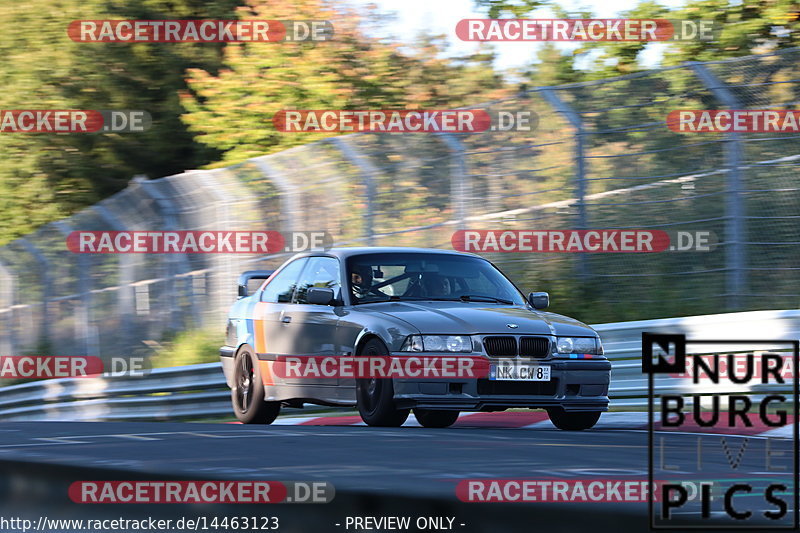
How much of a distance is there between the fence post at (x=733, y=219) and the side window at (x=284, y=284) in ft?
14.2

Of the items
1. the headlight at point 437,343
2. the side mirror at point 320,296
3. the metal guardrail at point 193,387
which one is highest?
the side mirror at point 320,296

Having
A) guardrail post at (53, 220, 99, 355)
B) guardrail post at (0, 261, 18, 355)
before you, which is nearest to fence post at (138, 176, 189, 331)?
guardrail post at (53, 220, 99, 355)

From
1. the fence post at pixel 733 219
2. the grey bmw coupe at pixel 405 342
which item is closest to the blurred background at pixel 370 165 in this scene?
the fence post at pixel 733 219

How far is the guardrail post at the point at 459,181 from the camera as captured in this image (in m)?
16.3

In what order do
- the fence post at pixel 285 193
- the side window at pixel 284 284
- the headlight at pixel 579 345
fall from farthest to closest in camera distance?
the fence post at pixel 285 193
the side window at pixel 284 284
the headlight at pixel 579 345

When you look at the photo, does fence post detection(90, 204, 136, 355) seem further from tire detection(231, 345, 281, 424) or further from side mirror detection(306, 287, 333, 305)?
side mirror detection(306, 287, 333, 305)

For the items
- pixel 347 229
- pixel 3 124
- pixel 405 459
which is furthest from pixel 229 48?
pixel 405 459

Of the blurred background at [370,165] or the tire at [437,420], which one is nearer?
the tire at [437,420]

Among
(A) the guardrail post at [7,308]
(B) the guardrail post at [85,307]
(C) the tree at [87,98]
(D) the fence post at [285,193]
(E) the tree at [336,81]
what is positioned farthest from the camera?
(C) the tree at [87,98]

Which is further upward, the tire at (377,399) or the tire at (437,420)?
the tire at (377,399)

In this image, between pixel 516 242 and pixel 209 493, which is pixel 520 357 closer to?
pixel 209 493

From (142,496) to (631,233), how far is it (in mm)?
10308

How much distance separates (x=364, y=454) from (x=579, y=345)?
3165 mm

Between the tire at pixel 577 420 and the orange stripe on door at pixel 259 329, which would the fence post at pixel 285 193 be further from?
the tire at pixel 577 420
